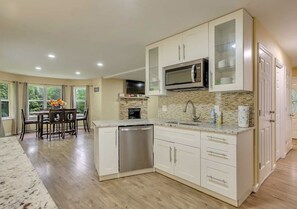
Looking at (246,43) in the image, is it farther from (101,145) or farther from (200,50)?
(101,145)

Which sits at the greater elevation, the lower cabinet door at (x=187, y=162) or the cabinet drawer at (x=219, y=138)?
the cabinet drawer at (x=219, y=138)

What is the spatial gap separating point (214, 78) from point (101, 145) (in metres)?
2.00

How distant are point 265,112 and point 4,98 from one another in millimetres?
8476

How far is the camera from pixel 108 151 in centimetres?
300

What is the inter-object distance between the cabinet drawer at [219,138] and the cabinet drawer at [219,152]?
36 mm

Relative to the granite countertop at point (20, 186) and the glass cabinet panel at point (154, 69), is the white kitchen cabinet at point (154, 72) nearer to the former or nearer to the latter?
the glass cabinet panel at point (154, 69)

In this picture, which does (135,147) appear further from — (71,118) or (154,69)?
(71,118)

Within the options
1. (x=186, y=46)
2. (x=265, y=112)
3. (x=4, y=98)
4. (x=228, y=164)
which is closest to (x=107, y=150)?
(x=228, y=164)

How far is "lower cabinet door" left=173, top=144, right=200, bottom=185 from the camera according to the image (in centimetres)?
257

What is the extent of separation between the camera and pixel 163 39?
11.3 feet

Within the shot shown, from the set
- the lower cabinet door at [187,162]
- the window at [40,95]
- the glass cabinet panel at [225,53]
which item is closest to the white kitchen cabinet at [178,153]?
the lower cabinet door at [187,162]

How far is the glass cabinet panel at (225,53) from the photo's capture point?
248 cm

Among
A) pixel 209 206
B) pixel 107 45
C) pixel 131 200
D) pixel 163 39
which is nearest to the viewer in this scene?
pixel 209 206

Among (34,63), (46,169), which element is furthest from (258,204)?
(34,63)
